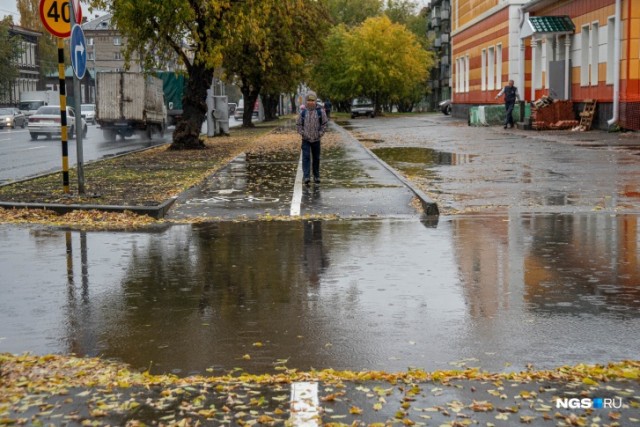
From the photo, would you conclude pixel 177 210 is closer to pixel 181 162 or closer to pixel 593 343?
pixel 593 343

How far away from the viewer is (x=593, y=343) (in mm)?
6371

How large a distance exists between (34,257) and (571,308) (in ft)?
18.4

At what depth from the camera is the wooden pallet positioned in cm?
3512

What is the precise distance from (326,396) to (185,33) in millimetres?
25650

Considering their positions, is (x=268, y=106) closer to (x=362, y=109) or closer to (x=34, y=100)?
(x=362, y=109)

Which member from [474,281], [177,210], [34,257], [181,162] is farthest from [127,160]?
[474,281]

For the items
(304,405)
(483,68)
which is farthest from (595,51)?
(304,405)

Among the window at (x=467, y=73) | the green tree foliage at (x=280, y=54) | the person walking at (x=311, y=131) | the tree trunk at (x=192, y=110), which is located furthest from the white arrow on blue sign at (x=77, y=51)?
the window at (x=467, y=73)

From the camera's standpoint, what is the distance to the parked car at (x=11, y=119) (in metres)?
62.3

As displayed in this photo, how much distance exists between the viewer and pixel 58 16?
15.2 meters

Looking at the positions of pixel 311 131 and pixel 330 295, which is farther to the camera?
pixel 311 131

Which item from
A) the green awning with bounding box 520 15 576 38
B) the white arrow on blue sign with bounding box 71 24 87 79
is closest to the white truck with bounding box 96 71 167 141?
the green awning with bounding box 520 15 576 38

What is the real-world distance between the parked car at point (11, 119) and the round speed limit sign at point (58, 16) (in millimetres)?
49429

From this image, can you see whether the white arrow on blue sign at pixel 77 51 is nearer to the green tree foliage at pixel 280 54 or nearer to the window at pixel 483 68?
the green tree foliage at pixel 280 54
